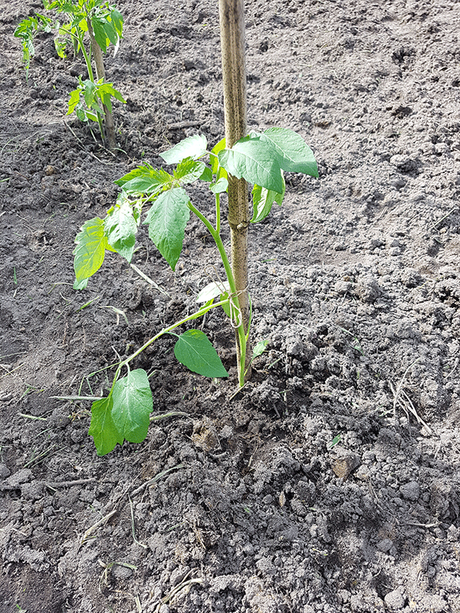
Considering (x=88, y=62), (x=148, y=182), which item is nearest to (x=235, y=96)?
(x=148, y=182)

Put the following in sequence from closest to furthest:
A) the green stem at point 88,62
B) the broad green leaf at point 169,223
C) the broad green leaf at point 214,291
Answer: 1. the broad green leaf at point 169,223
2. the broad green leaf at point 214,291
3. the green stem at point 88,62

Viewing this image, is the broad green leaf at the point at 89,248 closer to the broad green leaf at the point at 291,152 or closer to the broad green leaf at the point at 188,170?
the broad green leaf at the point at 188,170

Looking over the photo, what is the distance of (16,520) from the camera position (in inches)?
57.2

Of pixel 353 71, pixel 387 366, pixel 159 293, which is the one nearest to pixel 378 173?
pixel 353 71


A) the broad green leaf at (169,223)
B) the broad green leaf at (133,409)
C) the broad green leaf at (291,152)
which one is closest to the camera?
the broad green leaf at (169,223)

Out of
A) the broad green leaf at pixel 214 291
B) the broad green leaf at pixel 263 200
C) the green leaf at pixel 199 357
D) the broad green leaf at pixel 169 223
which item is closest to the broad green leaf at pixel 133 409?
the green leaf at pixel 199 357

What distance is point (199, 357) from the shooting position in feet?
4.30

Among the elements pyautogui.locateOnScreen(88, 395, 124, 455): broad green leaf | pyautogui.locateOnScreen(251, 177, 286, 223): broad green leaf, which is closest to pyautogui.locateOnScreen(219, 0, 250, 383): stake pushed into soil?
pyautogui.locateOnScreen(251, 177, 286, 223): broad green leaf

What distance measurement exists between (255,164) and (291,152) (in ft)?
0.47

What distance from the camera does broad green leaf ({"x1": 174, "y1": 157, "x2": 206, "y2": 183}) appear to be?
3.43 feet

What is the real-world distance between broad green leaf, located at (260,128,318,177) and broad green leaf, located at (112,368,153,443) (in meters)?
0.67

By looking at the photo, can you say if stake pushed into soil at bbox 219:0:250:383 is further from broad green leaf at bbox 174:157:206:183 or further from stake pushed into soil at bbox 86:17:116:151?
stake pushed into soil at bbox 86:17:116:151

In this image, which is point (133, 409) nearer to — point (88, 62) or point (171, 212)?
point (171, 212)

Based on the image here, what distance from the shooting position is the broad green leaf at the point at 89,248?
1096 mm
